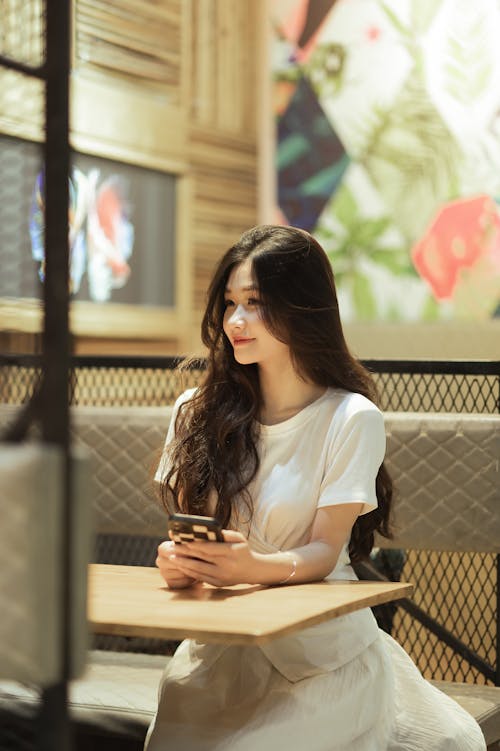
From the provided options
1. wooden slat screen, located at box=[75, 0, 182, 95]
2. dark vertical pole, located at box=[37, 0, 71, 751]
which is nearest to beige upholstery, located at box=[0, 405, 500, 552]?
dark vertical pole, located at box=[37, 0, 71, 751]

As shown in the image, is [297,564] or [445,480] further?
[445,480]

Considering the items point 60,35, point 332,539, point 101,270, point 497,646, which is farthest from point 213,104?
point 60,35

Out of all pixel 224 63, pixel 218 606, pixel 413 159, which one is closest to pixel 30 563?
pixel 218 606

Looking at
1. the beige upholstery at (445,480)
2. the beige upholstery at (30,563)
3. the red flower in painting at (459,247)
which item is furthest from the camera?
the red flower in painting at (459,247)

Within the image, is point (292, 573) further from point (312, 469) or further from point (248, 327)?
point (248, 327)

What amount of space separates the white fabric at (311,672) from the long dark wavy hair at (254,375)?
6 cm

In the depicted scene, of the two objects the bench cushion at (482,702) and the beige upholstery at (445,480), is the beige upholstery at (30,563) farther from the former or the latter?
the beige upholstery at (445,480)

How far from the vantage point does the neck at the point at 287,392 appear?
7.97ft

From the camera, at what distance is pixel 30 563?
1.22 meters

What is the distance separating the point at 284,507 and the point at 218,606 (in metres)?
0.44

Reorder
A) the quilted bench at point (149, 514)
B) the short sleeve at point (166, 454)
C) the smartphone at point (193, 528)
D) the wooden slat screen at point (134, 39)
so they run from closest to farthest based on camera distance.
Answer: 1. the smartphone at point (193, 528)
2. the short sleeve at point (166, 454)
3. the quilted bench at point (149, 514)
4. the wooden slat screen at point (134, 39)

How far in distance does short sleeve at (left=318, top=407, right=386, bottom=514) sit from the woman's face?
0.22m

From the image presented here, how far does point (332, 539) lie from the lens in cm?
222

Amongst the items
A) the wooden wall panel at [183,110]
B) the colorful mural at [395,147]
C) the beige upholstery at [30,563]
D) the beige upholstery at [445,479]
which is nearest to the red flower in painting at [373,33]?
the colorful mural at [395,147]
